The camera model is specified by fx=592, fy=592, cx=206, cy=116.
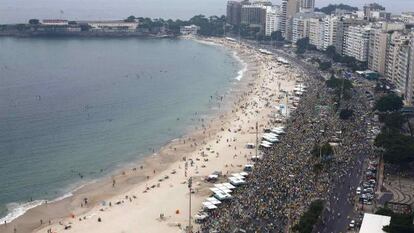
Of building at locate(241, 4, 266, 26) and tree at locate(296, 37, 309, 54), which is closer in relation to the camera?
tree at locate(296, 37, 309, 54)

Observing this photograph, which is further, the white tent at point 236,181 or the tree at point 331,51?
the tree at point 331,51

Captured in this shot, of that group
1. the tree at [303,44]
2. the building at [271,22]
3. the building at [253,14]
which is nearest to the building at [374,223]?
the tree at [303,44]

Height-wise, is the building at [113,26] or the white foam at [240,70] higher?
the building at [113,26]

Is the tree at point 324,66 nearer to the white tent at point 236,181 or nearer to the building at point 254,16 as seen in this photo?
the white tent at point 236,181

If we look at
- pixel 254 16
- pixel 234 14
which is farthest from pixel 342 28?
pixel 234 14

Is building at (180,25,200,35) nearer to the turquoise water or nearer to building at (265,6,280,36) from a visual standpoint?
building at (265,6,280,36)

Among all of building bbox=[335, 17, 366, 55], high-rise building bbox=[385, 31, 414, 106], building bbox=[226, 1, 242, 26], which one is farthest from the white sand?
building bbox=[226, 1, 242, 26]
